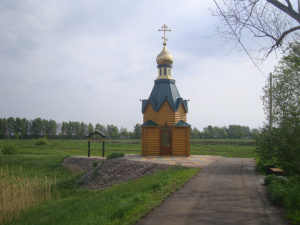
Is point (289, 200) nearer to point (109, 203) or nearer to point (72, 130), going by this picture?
point (109, 203)

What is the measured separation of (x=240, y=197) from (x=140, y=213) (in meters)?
3.23

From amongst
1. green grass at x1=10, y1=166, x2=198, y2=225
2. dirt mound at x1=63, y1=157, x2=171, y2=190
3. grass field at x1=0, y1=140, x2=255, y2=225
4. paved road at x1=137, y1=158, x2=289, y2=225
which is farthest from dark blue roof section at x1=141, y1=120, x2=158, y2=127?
paved road at x1=137, y1=158, x2=289, y2=225

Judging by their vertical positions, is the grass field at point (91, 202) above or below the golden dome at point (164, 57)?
below

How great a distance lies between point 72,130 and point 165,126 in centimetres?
8009

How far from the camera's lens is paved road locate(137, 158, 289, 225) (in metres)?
6.11

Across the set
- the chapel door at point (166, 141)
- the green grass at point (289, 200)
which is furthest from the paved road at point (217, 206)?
the chapel door at point (166, 141)

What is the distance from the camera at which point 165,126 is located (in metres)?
19.8

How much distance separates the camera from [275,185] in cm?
841

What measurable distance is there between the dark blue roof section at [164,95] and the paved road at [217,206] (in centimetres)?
1020

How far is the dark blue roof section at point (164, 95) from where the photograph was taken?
20.1 metres

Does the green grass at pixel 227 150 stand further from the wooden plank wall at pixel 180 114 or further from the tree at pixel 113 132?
the tree at pixel 113 132

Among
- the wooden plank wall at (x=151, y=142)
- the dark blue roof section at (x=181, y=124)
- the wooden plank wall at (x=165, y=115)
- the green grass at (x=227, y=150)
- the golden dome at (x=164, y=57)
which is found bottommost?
the green grass at (x=227, y=150)

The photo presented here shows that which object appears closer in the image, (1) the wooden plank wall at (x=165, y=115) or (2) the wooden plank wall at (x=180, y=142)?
(2) the wooden plank wall at (x=180, y=142)

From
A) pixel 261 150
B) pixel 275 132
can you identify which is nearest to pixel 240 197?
pixel 275 132
